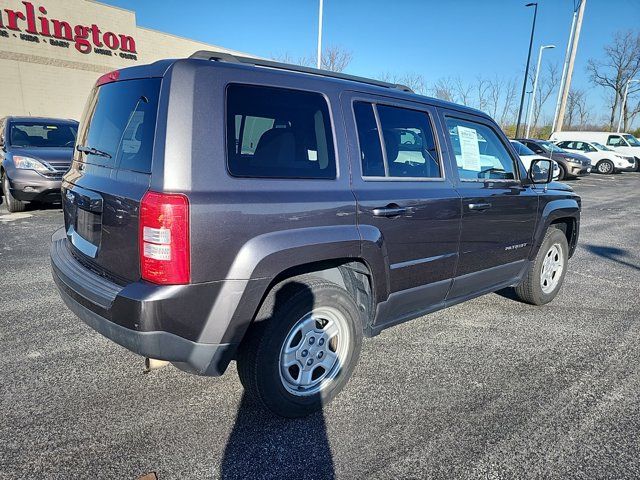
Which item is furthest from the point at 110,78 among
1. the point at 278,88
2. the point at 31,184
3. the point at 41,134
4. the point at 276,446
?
the point at 41,134

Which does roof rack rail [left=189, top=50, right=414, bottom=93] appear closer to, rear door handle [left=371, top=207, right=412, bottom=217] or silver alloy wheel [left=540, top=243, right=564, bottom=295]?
rear door handle [left=371, top=207, right=412, bottom=217]

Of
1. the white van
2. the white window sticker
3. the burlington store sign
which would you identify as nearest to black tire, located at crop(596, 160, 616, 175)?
the white van

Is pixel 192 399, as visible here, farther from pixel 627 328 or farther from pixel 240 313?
pixel 627 328

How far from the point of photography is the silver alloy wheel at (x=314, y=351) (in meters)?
2.53

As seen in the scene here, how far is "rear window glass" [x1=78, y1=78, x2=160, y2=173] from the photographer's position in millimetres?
2178

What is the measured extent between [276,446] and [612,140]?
3054 cm

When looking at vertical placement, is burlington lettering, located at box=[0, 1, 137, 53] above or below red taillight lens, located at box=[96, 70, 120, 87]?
above

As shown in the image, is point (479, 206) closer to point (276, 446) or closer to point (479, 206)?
point (479, 206)

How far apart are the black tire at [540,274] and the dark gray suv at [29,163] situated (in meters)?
7.37

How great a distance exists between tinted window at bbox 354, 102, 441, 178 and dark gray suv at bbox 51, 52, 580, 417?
0.01 metres

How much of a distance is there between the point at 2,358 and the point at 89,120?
1779 millimetres

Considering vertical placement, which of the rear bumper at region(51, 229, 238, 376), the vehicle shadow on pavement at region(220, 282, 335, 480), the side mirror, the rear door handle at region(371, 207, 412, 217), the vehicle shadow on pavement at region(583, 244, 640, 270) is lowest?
the vehicle shadow on pavement at region(220, 282, 335, 480)

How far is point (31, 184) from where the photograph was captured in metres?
7.44

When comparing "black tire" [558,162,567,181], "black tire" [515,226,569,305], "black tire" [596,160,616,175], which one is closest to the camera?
"black tire" [515,226,569,305]
